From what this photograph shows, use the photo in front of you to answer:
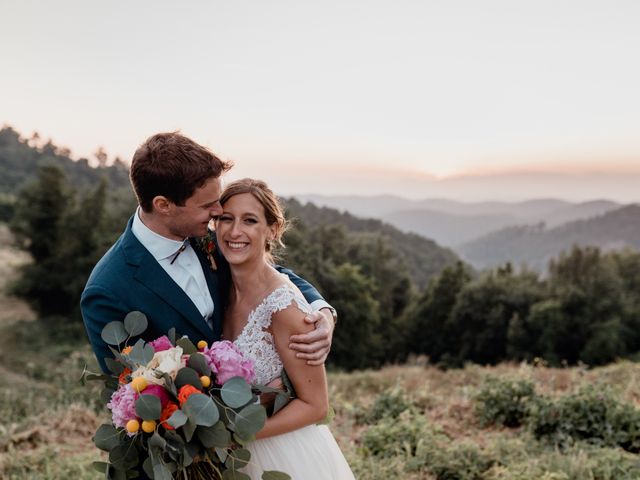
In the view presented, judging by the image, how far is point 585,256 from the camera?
4119 centimetres

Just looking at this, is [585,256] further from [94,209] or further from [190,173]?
[190,173]

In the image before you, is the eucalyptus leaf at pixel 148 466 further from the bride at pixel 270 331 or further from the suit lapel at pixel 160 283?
the suit lapel at pixel 160 283

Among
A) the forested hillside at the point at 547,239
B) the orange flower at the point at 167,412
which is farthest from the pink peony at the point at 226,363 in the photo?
the forested hillside at the point at 547,239

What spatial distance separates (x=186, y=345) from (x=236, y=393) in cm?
28

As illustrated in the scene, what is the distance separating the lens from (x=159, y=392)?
2008mm

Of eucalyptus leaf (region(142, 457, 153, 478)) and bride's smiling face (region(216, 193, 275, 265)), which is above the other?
bride's smiling face (region(216, 193, 275, 265))

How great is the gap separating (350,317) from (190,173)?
1254 inches

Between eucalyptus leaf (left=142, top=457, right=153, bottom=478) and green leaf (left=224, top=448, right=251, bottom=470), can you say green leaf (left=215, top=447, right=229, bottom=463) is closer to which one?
green leaf (left=224, top=448, right=251, bottom=470)

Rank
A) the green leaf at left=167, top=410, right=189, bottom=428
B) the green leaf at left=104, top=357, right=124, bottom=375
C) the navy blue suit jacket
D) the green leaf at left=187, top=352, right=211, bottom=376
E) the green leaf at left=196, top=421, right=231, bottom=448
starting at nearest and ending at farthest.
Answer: the green leaf at left=167, top=410, right=189, bottom=428
the green leaf at left=196, top=421, right=231, bottom=448
the green leaf at left=187, top=352, right=211, bottom=376
the green leaf at left=104, top=357, right=124, bottom=375
the navy blue suit jacket

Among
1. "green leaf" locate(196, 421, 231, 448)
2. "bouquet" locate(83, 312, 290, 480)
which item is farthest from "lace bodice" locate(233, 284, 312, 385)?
"green leaf" locate(196, 421, 231, 448)

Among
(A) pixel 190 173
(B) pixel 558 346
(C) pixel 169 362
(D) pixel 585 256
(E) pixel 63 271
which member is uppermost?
(A) pixel 190 173

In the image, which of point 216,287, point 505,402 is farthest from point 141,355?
point 505,402

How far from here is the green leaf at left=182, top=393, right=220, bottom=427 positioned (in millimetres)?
1935

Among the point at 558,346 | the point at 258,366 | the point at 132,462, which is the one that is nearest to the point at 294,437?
the point at 258,366
